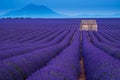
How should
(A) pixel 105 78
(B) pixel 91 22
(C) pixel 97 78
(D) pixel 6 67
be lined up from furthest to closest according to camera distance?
(B) pixel 91 22 → (D) pixel 6 67 → (C) pixel 97 78 → (A) pixel 105 78

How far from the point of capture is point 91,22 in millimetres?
64250

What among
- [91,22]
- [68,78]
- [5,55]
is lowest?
[91,22]

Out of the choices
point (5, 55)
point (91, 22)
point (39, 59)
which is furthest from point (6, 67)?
point (91, 22)

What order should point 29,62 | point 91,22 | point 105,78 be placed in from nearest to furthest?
point 105,78
point 29,62
point 91,22

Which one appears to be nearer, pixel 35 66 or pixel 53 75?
pixel 53 75

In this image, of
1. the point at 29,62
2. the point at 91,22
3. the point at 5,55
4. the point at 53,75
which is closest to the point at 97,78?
the point at 53,75

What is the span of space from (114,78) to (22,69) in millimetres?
2772

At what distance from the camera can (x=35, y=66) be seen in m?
7.81

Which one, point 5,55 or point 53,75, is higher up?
point 53,75

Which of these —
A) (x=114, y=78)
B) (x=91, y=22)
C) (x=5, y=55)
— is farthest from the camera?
(x=91, y=22)

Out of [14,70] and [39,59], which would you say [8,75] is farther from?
[39,59]

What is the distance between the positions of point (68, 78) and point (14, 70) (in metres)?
1.56

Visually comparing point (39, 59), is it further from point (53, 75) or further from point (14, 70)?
point (53, 75)

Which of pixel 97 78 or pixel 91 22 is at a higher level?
pixel 97 78
